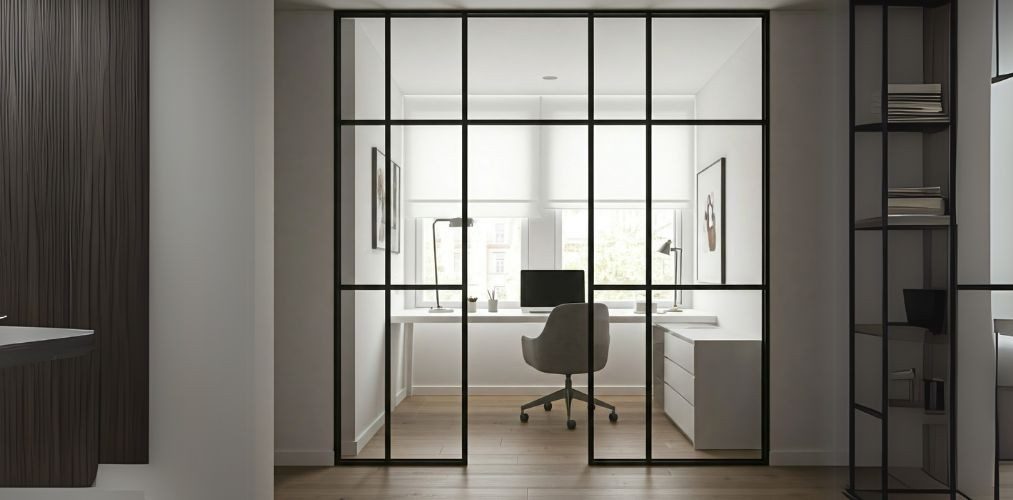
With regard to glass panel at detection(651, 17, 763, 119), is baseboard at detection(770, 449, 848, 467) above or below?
below

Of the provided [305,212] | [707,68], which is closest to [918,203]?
[707,68]

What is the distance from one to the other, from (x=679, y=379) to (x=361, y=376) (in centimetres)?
204

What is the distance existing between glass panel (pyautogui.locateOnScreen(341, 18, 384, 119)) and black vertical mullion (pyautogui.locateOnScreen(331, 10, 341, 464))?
4 centimetres

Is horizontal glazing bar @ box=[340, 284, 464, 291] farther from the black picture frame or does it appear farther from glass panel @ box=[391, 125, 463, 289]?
the black picture frame

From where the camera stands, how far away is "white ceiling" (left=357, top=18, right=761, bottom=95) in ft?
13.1

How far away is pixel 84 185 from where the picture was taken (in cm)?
257

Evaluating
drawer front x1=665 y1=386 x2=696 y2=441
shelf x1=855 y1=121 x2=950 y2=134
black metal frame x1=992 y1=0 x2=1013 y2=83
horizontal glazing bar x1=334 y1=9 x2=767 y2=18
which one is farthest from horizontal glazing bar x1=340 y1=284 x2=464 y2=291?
black metal frame x1=992 y1=0 x2=1013 y2=83

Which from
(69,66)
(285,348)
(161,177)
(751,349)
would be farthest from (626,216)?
(69,66)

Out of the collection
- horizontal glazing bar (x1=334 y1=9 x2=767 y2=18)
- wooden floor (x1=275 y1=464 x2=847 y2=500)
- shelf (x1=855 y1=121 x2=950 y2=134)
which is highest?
horizontal glazing bar (x1=334 y1=9 x2=767 y2=18)

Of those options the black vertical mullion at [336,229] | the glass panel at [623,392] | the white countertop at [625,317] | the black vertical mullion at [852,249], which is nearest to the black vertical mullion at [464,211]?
the white countertop at [625,317]

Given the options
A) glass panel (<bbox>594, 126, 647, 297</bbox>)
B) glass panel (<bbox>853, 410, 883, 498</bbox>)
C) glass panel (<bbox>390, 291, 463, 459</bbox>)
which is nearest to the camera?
glass panel (<bbox>853, 410, 883, 498</bbox>)

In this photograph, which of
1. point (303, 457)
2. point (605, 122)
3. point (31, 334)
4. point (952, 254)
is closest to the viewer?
point (31, 334)

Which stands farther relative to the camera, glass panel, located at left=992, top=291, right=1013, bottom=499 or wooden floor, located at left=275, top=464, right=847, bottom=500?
wooden floor, located at left=275, top=464, right=847, bottom=500

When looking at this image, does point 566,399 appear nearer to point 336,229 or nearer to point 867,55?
point 336,229
